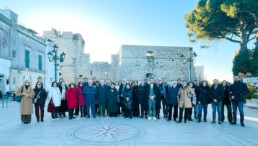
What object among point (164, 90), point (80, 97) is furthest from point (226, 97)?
point (80, 97)

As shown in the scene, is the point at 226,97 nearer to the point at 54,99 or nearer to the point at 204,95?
the point at 204,95

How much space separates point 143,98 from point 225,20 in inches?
604

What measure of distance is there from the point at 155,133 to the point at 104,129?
5.11 feet

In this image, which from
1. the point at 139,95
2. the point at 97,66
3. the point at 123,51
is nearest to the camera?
the point at 139,95

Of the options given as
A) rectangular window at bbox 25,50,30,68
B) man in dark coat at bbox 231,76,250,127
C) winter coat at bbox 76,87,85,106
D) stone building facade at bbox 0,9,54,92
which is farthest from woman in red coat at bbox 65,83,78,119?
rectangular window at bbox 25,50,30,68

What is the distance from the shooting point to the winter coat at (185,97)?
17.1 ft

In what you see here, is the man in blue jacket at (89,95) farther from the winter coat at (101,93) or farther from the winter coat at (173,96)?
the winter coat at (173,96)

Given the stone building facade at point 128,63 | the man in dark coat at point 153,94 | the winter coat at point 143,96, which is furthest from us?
the stone building facade at point 128,63

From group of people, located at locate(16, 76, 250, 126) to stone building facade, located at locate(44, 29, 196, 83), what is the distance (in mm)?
16264

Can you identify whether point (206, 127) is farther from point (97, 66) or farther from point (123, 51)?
point (97, 66)

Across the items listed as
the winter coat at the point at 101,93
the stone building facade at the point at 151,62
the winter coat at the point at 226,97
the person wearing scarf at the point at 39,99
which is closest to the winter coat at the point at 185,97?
the winter coat at the point at 226,97

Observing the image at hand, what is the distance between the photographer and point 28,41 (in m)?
14.6

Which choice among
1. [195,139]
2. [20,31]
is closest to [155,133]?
[195,139]

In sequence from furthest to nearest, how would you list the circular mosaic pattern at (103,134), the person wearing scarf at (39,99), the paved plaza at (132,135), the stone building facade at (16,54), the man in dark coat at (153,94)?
1. the stone building facade at (16,54)
2. the man in dark coat at (153,94)
3. the person wearing scarf at (39,99)
4. the circular mosaic pattern at (103,134)
5. the paved plaza at (132,135)
